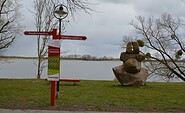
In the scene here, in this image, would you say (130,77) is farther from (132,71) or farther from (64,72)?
(64,72)

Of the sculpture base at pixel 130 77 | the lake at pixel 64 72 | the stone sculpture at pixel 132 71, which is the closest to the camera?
the stone sculpture at pixel 132 71

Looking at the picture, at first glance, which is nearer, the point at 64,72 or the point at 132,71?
the point at 132,71

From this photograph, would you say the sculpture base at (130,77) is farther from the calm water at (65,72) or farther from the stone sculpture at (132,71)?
the calm water at (65,72)

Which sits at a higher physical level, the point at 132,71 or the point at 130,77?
the point at 132,71

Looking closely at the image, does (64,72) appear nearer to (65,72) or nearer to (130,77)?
(65,72)

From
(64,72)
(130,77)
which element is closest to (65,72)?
(64,72)

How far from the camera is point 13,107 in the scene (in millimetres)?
9930

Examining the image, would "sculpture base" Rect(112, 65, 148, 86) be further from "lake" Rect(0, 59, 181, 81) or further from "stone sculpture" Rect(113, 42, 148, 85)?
"lake" Rect(0, 59, 181, 81)

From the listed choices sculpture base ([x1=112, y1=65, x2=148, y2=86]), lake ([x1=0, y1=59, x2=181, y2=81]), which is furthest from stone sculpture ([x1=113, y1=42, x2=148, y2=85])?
lake ([x1=0, y1=59, x2=181, y2=81])

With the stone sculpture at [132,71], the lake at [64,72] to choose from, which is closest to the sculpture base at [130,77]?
the stone sculpture at [132,71]

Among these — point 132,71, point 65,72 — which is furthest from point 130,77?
point 65,72

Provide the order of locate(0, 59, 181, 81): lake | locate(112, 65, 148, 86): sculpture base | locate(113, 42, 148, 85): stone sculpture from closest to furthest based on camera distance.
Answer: locate(113, 42, 148, 85): stone sculpture
locate(112, 65, 148, 86): sculpture base
locate(0, 59, 181, 81): lake

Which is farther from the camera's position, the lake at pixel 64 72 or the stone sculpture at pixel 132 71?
the lake at pixel 64 72

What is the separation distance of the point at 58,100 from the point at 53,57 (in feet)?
6.25
